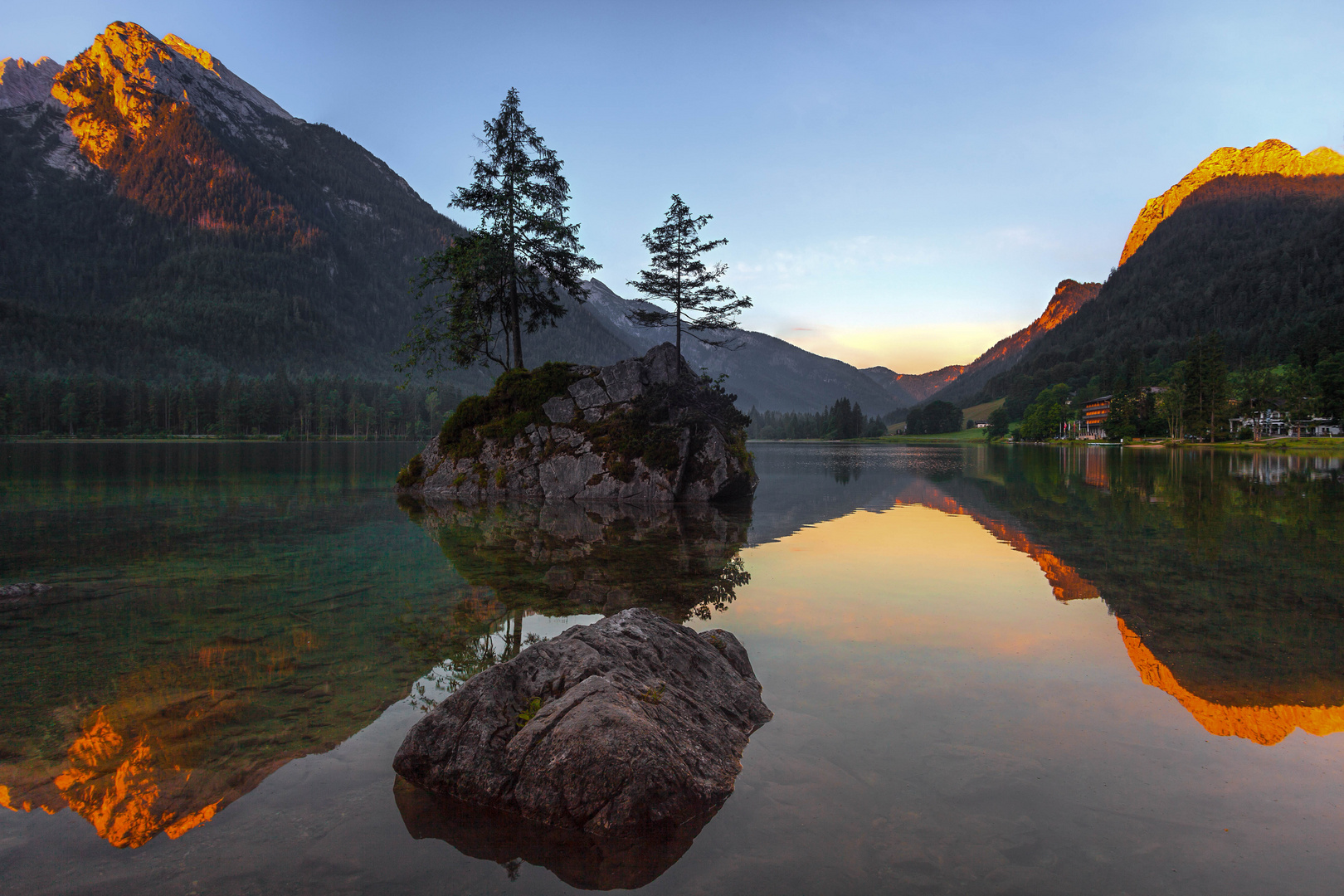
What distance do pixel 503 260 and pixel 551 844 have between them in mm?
32476

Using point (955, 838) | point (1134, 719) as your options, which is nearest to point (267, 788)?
point (955, 838)

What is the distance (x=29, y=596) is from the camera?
36.5 ft

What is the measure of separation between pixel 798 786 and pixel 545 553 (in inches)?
441

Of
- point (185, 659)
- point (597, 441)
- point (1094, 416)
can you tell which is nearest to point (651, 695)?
point (185, 659)

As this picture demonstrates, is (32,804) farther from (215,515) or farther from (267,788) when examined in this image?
(215,515)

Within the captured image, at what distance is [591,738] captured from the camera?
16.8ft

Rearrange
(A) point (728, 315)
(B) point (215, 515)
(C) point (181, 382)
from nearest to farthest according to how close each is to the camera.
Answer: (B) point (215, 515), (A) point (728, 315), (C) point (181, 382)

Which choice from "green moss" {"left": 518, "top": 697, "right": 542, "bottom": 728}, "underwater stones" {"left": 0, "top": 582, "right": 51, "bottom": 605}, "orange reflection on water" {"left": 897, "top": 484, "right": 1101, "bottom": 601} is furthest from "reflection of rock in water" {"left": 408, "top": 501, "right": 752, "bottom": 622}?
"underwater stones" {"left": 0, "top": 582, "right": 51, "bottom": 605}

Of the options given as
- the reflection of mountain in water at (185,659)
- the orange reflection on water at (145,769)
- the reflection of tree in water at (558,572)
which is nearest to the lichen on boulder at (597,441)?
the reflection of tree in water at (558,572)

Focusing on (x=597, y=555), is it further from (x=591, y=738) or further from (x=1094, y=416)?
(x=1094, y=416)

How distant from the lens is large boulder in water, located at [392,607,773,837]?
4934 millimetres

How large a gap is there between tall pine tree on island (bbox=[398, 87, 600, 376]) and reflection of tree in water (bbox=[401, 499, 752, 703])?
13.5 meters

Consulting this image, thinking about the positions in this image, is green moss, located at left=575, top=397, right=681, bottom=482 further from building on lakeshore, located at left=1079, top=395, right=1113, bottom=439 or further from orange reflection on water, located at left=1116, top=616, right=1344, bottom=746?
building on lakeshore, located at left=1079, top=395, right=1113, bottom=439

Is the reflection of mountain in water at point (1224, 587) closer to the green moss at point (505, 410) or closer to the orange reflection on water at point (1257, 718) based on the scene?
the orange reflection on water at point (1257, 718)
